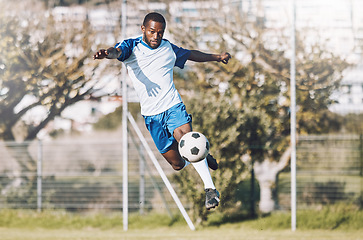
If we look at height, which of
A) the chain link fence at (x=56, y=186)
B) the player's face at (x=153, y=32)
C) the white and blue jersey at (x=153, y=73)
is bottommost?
the chain link fence at (x=56, y=186)

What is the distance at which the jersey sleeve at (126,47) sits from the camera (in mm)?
5156

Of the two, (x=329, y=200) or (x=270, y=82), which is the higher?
(x=270, y=82)

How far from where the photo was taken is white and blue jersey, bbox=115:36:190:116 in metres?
5.39

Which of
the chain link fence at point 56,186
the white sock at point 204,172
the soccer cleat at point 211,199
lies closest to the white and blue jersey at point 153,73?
the white sock at point 204,172

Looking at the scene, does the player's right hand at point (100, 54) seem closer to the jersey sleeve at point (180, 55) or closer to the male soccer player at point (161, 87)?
the male soccer player at point (161, 87)

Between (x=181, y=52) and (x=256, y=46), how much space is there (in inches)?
173

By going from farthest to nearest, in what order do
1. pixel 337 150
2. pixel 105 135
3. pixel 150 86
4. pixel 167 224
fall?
pixel 105 135
pixel 337 150
pixel 167 224
pixel 150 86

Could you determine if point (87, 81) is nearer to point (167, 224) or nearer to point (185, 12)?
point (185, 12)

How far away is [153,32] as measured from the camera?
5.04 m

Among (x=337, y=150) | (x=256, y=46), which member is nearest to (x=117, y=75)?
(x=256, y=46)

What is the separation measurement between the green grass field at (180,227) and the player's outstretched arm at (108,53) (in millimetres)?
4188

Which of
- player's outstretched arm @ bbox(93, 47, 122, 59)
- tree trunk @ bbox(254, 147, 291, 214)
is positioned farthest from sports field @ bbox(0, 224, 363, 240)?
player's outstretched arm @ bbox(93, 47, 122, 59)

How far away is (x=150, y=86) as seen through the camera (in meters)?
5.50

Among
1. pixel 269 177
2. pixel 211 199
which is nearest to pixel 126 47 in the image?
pixel 211 199
